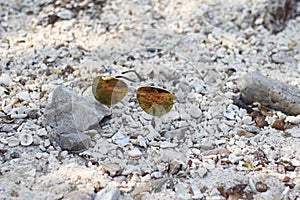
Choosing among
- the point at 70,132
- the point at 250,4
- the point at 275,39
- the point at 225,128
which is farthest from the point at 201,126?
the point at 250,4

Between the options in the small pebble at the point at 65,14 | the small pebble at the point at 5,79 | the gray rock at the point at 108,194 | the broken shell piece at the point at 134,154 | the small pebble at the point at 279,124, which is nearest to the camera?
the gray rock at the point at 108,194

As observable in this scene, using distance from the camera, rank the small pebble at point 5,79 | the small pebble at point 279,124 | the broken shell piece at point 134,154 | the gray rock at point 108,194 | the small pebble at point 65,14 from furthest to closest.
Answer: the small pebble at point 65,14 < the small pebble at point 5,79 < the small pebble at point 279,124 < the broken shell piece at point 134,154 < the gray rock at point 108,194

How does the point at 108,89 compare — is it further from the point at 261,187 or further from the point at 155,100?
the point at 261,187

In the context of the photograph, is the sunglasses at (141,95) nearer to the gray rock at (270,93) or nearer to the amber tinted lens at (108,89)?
the amber tinted lens at (108,89)

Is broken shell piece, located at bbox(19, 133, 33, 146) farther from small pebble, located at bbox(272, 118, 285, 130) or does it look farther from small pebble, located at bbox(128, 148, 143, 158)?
small pebble, located at bbox(272, 118, 285, 130)

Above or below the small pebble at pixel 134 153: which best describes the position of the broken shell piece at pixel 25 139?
above

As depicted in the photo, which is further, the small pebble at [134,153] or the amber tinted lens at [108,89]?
the amber tinted lens at [108,89]

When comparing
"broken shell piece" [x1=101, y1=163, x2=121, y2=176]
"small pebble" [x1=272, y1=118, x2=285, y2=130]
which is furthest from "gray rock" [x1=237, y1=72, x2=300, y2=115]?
"broken shell piece" [x1=101, y1=163, x2=121, y2=176]

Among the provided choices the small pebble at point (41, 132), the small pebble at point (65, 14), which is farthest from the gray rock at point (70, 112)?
the small pebble at point (65, 14)
